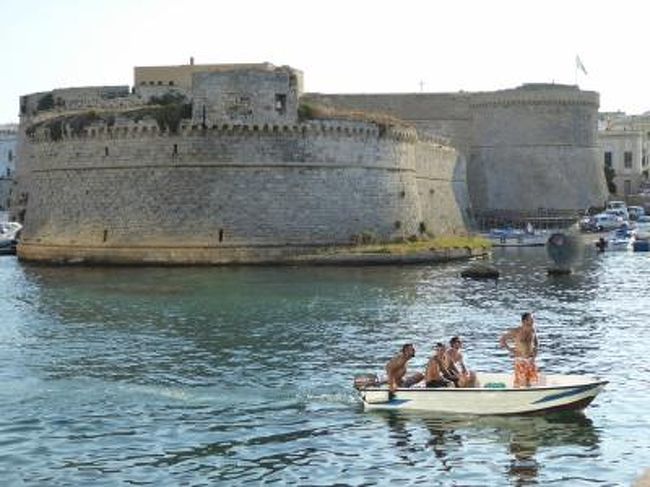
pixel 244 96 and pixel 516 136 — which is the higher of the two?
pixel 516 136

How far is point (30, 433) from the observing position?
13281mm

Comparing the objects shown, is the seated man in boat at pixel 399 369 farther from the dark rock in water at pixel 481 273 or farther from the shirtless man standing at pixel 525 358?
the dark rock in water at pixel 481 273

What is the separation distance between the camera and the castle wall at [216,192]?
116 feet

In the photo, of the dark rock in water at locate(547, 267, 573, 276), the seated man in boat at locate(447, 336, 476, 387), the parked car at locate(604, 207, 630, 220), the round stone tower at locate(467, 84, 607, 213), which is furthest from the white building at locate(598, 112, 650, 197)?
the seated man in boat at locate(447, 336, 476, 387)

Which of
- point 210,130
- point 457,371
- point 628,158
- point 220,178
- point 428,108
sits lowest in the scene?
point 457,371

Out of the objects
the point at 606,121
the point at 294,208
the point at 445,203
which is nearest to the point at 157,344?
the point at 294,208

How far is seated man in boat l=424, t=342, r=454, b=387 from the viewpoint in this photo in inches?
560

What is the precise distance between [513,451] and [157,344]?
919cm

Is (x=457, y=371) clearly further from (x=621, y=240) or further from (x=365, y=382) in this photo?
(x=621, y=240)

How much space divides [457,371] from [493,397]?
71 cm

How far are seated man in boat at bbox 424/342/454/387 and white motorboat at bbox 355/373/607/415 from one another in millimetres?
202

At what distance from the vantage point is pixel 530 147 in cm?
5875

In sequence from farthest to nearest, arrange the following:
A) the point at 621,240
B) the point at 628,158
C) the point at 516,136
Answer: the point at 628,158, the point at 516,136, the point at 621,240

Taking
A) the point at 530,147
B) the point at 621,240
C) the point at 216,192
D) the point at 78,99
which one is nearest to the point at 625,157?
the point at 530,147
